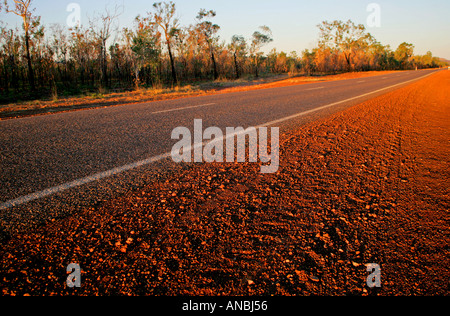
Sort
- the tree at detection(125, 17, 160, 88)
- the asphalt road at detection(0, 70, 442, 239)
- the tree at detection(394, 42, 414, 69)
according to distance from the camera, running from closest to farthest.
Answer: the asphalt road at detection(0, 70, 442, 239) → the tree at detection(125, 17, 160, 88) → the tree at detection(394, 42, 414, 69)

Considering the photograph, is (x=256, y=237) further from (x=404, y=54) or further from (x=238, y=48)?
(x=404, y=54)

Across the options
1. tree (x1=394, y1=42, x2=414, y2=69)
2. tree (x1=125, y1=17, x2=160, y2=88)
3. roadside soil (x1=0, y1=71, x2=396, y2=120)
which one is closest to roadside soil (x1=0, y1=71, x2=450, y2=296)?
roadside soil (x1=0, y1=71, x2=396, y2=120)

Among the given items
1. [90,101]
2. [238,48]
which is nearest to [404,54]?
[238,48]

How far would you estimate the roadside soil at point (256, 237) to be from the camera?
1330mm

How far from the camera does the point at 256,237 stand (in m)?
1.69

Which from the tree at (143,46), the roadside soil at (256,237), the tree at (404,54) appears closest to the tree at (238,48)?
the tree at (143,46)

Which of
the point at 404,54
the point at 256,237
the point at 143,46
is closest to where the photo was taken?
the point at 256,237

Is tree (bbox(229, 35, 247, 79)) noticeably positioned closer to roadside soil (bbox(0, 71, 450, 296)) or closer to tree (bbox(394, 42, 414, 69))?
roadside soil (bbox(0, 71, 450, 296))

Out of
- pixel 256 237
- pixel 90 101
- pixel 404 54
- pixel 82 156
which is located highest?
pixel 404 54

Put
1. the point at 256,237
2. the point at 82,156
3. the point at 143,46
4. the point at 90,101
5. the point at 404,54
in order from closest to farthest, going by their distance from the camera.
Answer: the point at 256,237, the point at 82,156, the point at 90,101, the point at 143,46, the point at 404,54

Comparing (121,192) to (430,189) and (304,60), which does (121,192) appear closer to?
(430,189)

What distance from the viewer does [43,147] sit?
141 inches

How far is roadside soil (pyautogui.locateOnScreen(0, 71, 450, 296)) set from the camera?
1.33 m

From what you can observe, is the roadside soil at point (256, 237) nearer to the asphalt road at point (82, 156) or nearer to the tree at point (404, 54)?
the asphalt road at point (82, 156)
